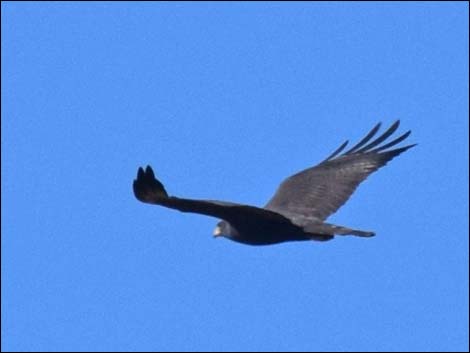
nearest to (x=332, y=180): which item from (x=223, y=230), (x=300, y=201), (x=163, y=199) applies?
(x=300, y=201)

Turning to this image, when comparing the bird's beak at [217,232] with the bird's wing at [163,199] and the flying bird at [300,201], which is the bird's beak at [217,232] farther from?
the bird's wing at [163,199]

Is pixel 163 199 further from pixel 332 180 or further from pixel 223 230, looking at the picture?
pixel 332 180

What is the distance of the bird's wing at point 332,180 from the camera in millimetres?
15766

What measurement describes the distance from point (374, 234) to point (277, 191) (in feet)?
9.75

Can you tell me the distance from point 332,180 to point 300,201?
0.70m

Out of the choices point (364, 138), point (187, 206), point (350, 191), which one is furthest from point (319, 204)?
point (187, 206)

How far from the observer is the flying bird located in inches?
496

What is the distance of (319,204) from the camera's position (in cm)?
1584

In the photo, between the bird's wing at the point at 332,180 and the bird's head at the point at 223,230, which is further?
the bird's wing at the point at 332,180

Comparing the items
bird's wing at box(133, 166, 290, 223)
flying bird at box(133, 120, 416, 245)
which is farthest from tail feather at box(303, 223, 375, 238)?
bird's wing at box(133, 166, 290, 223)

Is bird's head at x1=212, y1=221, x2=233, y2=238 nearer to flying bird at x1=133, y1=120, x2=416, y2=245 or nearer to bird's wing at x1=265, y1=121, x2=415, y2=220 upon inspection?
flying bird at x1=133, y1=120, x2=416, y2=245

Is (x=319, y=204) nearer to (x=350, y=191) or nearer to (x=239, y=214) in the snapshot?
(x=350, y=191)

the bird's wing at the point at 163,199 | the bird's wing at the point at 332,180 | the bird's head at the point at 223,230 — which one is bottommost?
the bird's wing at the point at 163,199

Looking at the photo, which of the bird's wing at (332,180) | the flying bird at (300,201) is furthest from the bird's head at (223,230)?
the bird's wing at (332,180)
